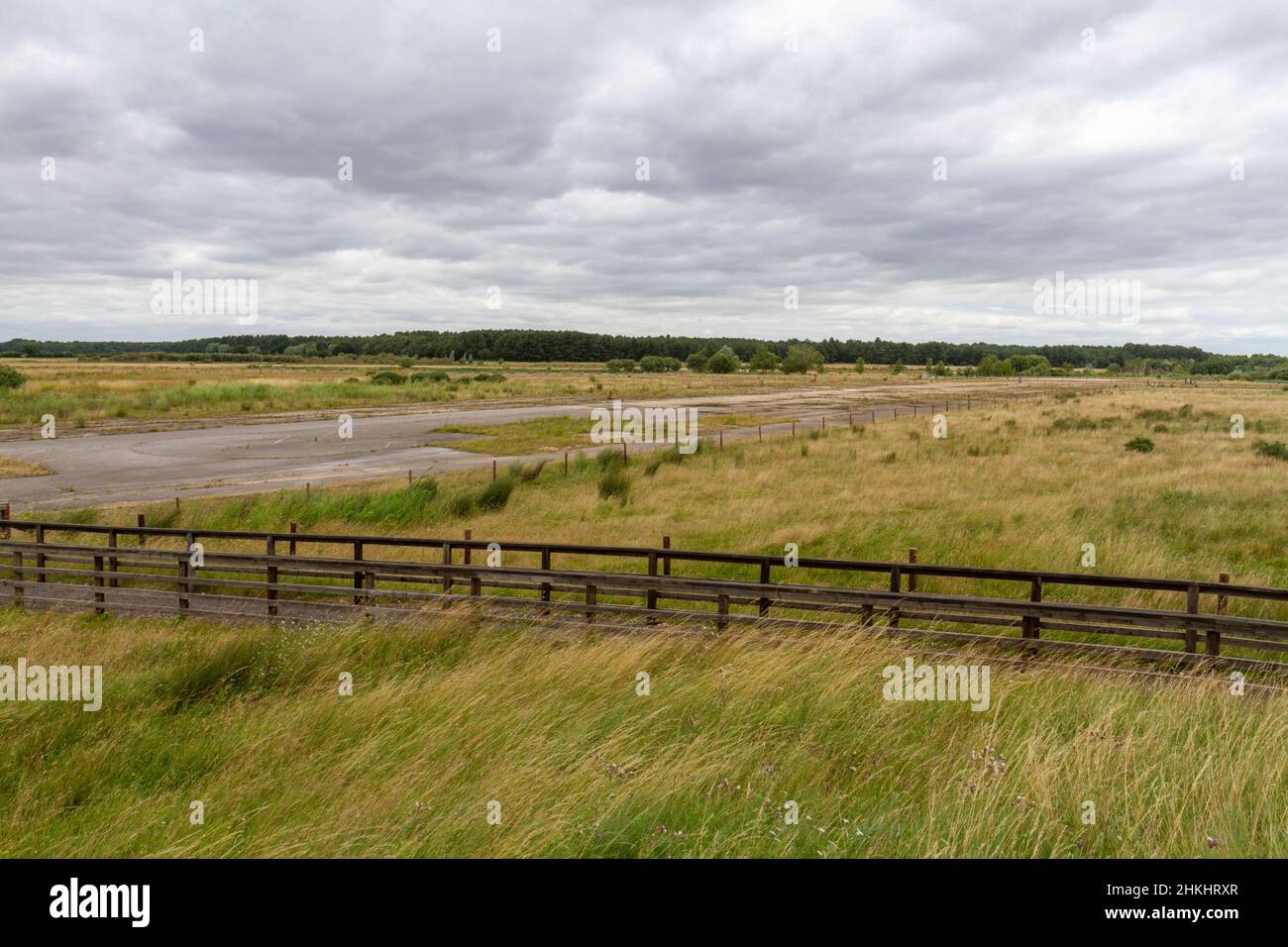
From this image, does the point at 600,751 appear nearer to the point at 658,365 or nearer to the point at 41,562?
the point at 41,562

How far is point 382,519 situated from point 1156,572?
1768cm

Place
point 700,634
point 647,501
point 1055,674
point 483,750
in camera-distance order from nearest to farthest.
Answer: point 483,750 < point 1055,674 < point 700,634 < point 647,501

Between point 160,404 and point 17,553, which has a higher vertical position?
point 160,404

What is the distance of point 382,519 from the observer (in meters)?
22.0

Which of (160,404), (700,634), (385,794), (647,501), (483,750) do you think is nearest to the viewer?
(385,794)

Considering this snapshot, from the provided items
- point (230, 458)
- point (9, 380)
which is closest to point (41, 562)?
point (230, 458)

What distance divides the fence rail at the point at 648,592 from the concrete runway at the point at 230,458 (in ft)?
34.0

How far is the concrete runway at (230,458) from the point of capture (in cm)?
2731

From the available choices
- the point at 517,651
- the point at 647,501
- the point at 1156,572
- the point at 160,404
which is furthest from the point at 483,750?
the point at 160,404

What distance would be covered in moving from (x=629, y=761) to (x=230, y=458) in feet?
116

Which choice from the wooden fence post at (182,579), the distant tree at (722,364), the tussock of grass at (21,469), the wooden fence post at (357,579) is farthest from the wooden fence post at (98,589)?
the distant tree at (722,364)

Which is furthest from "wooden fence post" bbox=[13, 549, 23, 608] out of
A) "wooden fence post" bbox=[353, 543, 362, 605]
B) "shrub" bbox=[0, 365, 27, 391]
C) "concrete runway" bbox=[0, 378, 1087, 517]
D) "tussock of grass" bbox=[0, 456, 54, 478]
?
"shrub" bbox=[0, 365, 27, 391]

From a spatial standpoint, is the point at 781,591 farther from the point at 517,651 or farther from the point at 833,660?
the point at 517,651

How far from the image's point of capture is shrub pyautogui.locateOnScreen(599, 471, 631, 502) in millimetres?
24891
